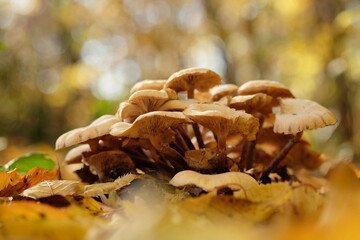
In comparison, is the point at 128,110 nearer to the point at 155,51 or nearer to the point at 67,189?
the point at 67,189

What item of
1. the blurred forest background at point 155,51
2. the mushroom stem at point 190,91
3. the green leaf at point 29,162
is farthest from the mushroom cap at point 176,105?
the blurred forest background at point 155,51

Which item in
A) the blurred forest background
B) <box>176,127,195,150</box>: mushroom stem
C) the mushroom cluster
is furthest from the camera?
the blurred forest background

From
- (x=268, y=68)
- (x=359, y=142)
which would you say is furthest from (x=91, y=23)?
(x=359, y=142)

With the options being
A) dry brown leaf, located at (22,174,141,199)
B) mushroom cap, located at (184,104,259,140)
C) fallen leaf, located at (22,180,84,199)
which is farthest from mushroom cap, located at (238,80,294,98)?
fallen leaf, located at (22,180,84,199)

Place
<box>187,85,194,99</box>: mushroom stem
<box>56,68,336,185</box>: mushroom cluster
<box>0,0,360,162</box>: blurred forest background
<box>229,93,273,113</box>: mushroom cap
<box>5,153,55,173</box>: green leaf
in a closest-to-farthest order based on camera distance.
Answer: <box>56,68,336,185</box>: mushroom cluster
<box>229,93,273,113</box>: mushroom cap
<box>187,85,194,99</box>: mushroom stem
<box>5,153,55,173</box>: green leaf
<box>0,0,360,162</box>: blurred forest background

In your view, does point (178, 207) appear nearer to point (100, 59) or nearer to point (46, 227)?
point (46, 227)

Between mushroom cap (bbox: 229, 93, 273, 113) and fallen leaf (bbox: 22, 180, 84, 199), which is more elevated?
mushroom cap (bbox: 229, 93, 273, 113)

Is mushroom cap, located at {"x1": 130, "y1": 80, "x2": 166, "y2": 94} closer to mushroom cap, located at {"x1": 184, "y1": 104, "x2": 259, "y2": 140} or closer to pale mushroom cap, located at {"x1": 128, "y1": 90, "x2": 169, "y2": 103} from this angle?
pale mushroom cap, located at {"x1": 128, "y1": 90, "x2": 169, "y2": 103}

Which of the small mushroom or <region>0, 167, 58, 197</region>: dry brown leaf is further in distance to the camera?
the small mushroom

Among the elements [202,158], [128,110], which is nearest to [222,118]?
[202,158]
